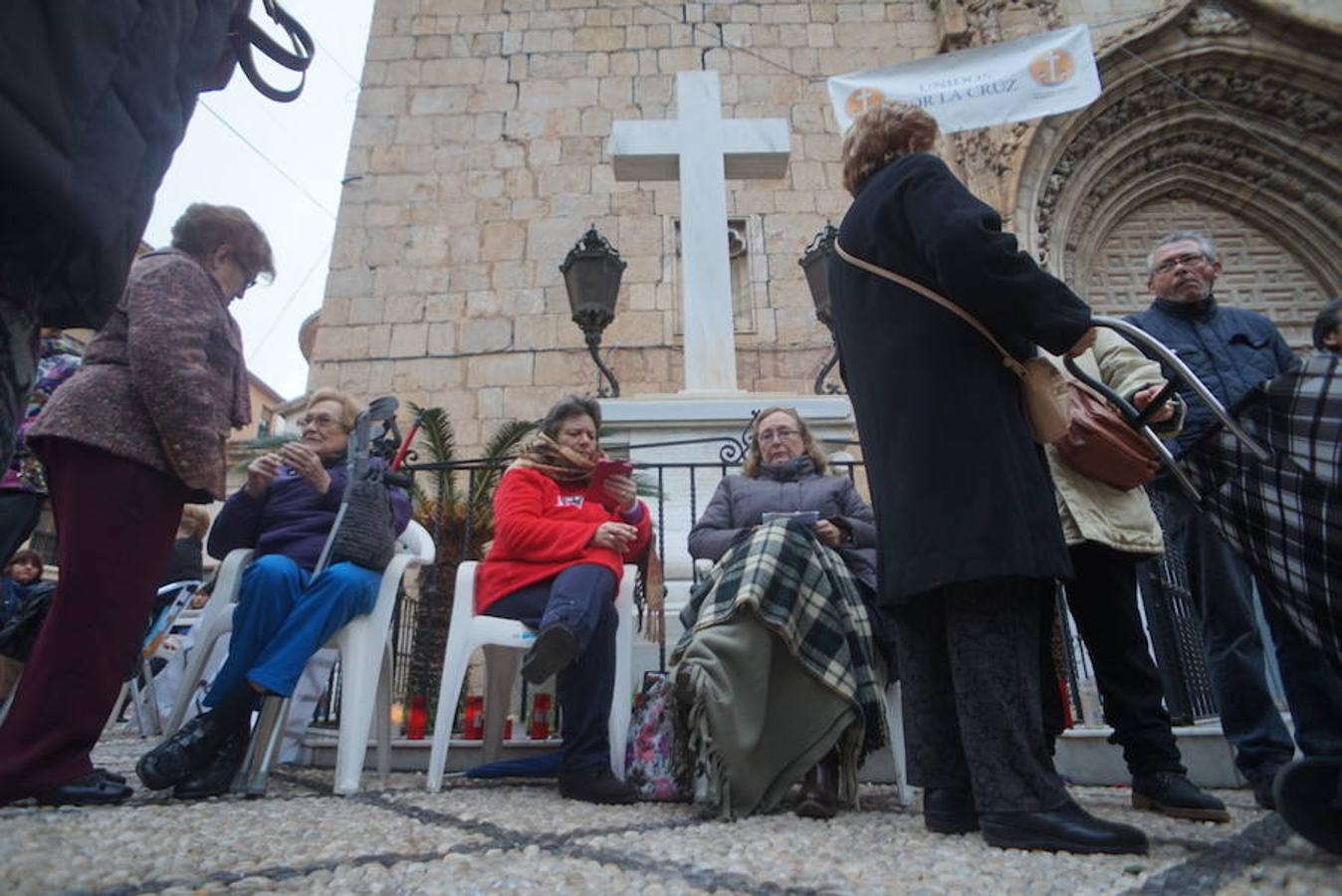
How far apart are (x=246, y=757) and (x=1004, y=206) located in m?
7.23

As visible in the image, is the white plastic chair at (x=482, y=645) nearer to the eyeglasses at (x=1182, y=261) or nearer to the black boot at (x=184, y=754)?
the black boot at (x=184, y=754)

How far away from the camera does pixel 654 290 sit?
7773 mm

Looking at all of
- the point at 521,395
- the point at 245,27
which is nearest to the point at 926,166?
the point at 245,27

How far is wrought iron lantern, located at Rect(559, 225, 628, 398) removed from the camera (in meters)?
5.51

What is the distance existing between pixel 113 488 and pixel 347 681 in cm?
86

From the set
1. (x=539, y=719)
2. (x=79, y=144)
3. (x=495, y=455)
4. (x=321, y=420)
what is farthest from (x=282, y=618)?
(x=495, y=455)

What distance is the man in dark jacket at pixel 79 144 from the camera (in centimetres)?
76

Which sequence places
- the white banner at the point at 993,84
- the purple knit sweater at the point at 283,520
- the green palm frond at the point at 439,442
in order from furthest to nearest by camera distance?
1. the white banner at the point at 993,84
2. the green palm frond at the point at 439,442
3. the purple knit sweater at the point at 283,520

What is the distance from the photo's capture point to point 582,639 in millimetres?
2264

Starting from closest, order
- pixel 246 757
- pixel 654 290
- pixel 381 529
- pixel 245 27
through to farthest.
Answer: pixel 245 27 < pixel 246 757 < pixel 381 529 < pixel 654 290

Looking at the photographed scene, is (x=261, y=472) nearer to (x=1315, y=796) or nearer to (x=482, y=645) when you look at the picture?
(x=482, y=645)

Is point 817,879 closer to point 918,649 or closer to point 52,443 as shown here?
point 918,649

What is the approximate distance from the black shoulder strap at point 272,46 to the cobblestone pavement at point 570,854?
135 cm

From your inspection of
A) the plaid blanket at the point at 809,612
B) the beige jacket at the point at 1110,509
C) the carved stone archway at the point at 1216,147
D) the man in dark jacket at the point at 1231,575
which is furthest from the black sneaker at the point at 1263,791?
the carved stone archway at the point at 1216,147
